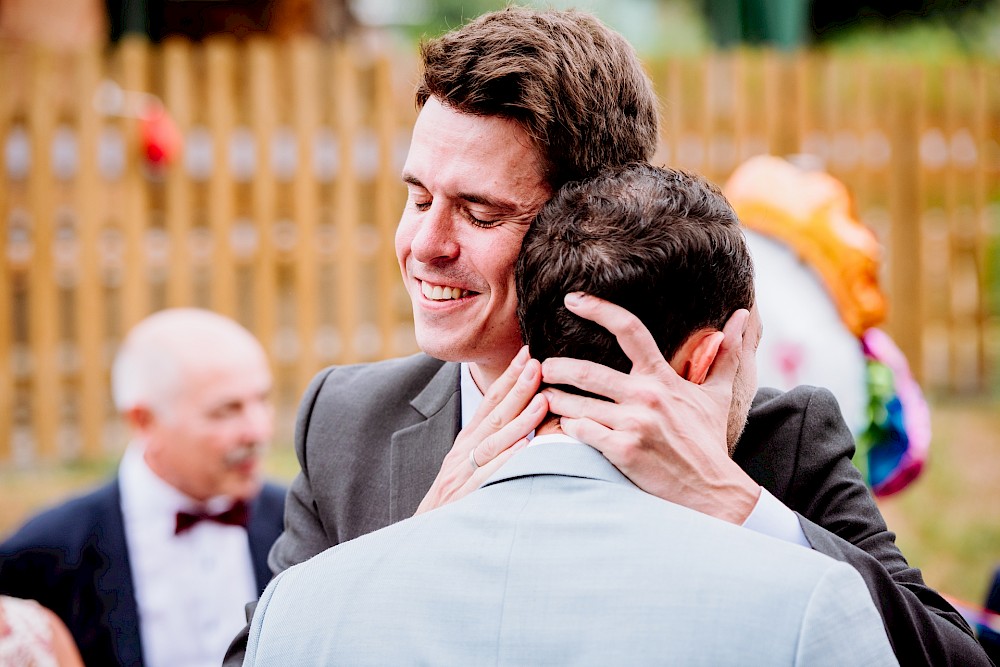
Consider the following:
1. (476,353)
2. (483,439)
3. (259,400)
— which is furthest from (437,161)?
(259,400)

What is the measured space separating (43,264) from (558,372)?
20.6 feet

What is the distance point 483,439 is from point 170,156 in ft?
19.7

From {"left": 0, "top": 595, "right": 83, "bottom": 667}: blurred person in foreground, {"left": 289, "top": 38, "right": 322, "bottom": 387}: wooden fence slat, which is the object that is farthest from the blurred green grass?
{"left": 0, "top": 595, "right": 83, "bottom": 667}: blurred person in foreground

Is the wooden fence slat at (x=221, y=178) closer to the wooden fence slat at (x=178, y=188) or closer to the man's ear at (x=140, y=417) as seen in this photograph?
the wooden fence slat at (x=178, y=188)

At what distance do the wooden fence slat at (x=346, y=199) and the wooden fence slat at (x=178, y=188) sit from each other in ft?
3.34

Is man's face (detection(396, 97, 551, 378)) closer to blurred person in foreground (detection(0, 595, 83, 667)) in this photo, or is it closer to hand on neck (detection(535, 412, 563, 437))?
hand on neck (detection(535, 412, 563, 437))

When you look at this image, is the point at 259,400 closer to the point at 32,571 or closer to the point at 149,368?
the point at 149,368

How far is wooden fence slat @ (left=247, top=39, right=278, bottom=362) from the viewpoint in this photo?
734 centimetres

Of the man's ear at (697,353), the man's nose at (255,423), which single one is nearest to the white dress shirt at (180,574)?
the man's nose at (255,423)

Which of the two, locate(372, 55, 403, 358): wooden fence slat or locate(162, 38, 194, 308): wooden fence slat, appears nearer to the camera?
locate(162, 38, 194, 308): wooden fence slat

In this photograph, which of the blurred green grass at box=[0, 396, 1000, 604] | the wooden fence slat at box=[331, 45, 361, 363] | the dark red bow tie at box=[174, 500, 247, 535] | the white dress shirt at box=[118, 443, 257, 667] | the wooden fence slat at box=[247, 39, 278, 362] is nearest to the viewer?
the white dress shirt at box=[118, 443, 257, 667]

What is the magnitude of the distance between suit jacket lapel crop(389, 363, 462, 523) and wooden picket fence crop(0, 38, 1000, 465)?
540 centimetres

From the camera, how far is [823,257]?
3.27 m

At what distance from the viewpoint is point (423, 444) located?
2.12m
